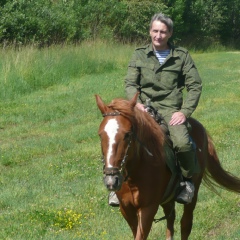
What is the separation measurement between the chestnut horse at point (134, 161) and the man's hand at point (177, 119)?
246 mm

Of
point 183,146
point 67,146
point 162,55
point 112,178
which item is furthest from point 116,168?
point 67,146

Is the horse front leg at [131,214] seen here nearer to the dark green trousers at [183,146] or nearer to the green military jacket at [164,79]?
the dark green trousers at [183,146]

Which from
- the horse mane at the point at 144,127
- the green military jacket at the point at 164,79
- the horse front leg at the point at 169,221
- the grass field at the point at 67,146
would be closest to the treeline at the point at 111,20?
the grass field at the point at 67,146

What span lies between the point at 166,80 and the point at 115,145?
4.83ft

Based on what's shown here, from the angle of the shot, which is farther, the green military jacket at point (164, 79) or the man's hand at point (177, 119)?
the green military jacket at point (164, 79)

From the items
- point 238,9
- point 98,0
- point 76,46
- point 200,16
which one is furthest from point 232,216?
point 238,9

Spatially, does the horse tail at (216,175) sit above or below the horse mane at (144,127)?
below

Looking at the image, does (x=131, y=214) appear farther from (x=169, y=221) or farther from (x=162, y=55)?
(x=162, y=55)

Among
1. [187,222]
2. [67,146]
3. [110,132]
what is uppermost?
[110,132]

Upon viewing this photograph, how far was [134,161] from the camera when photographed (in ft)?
17.9

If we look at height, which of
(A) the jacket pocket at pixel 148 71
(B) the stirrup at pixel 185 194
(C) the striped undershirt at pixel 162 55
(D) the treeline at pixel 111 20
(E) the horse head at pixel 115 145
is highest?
(C) the striped undershirt at pixel 162 55

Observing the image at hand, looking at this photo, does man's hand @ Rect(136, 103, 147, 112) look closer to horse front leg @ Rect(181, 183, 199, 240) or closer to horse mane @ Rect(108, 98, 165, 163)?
horse mane @ Rect(108, 98, 165, 163)

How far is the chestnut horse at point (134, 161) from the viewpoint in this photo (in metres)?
4.96

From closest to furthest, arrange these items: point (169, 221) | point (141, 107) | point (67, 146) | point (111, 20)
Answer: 1. point (141, 107)
2. point (169, 221)
3. point (67, 146)
4. point (111, 20)
